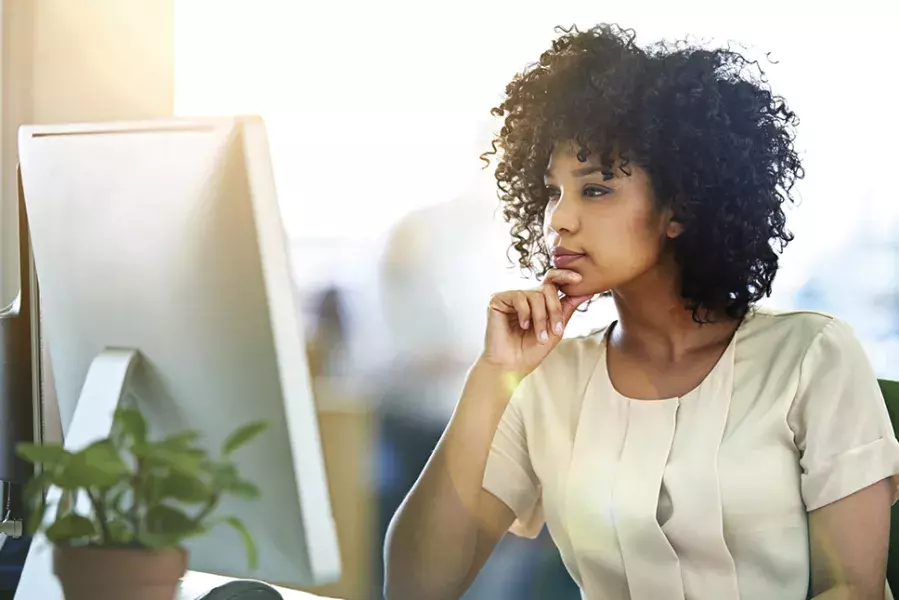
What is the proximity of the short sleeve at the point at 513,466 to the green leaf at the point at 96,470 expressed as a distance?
54cm

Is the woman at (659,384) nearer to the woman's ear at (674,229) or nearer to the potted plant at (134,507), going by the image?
the woman's ear at (674,229)

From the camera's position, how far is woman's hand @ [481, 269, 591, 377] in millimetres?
1244

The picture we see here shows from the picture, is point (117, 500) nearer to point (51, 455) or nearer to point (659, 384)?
point (51, 455)

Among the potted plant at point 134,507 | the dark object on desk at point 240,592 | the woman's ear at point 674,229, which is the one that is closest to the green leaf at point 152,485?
the potted plant at point 134,507

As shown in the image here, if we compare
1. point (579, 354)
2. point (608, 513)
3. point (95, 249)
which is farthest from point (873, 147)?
point (95, 249)

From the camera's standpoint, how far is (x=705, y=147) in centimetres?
120

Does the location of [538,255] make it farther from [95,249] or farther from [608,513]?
[95,249]

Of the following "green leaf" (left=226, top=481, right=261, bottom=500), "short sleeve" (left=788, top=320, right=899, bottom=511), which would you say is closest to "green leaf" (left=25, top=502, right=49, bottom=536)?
"green leaf" (left=226, top=481, right=261, bottom=500)

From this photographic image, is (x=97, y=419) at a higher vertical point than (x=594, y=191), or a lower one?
lower

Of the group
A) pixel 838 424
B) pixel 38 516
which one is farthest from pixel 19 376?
pixel 838 424

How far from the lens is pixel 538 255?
1.38m

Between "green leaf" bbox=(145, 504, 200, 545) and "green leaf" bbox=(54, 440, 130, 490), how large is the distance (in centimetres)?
7

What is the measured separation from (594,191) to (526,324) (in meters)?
0.19

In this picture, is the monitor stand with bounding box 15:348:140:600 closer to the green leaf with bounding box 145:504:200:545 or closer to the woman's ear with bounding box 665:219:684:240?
the green leaf with bounding box 145:504:200:545
